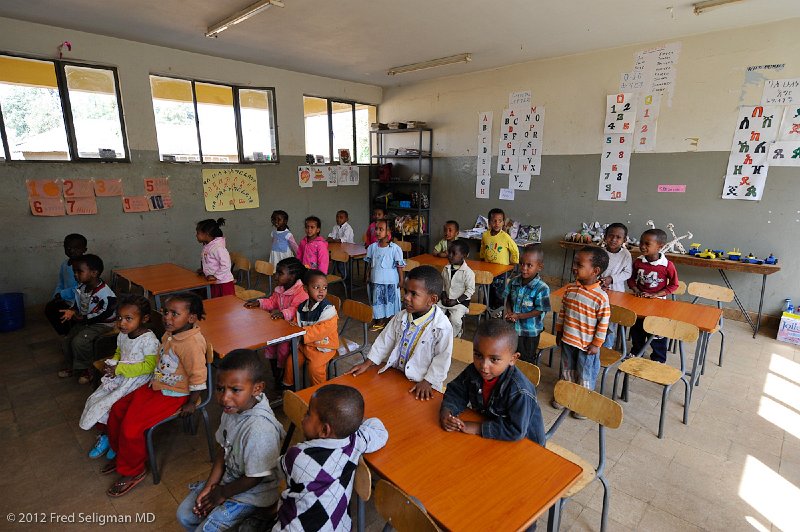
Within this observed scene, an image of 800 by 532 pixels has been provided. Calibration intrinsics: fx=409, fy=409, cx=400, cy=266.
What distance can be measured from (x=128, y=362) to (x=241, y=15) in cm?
328

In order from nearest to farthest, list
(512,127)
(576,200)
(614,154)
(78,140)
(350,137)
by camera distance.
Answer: (78,140), (614,154), (576,200), (512,127), (350,137)

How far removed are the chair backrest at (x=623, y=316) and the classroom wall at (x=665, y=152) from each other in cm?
278

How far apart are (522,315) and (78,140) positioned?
5289 millimetres

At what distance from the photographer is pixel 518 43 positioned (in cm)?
491

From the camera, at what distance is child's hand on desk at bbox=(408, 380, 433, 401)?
1.80 metres

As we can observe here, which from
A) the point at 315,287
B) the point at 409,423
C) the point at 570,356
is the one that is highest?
the point at 315,287

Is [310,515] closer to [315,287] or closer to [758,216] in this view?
[315,287]

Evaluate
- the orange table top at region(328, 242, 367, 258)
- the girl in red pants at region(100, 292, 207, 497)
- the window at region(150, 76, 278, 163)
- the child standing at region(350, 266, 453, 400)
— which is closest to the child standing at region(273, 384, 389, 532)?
the child standing at region(350, 266, 453, 400)

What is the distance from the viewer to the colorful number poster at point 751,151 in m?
4.28

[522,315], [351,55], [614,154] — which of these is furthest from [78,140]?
[614,154]

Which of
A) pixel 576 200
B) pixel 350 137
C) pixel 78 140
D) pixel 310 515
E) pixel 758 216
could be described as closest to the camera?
pixel 310 515

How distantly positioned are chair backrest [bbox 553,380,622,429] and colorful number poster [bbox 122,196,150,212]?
5430 mm

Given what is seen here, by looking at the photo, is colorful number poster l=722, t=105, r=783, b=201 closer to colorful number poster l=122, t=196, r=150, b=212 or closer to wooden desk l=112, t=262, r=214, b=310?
wooden desk l=112, t=262, r=214, b=310

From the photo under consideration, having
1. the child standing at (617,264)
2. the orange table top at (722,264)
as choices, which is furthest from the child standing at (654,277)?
the orange table top at (722,264)
